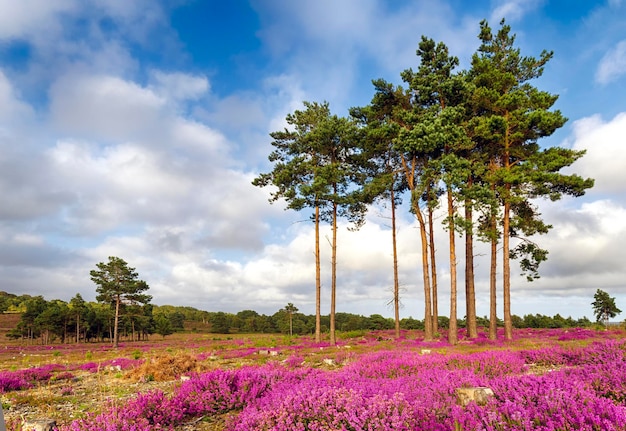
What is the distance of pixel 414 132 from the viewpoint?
2114 centimetres

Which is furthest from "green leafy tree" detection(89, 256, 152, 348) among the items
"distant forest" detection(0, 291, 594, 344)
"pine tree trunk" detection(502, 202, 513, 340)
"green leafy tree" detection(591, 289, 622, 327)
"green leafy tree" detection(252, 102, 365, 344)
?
"green leafy tree" detection(591, 289, 622, 327)

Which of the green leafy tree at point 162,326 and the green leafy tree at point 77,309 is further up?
the green leafy tree at point 77,309

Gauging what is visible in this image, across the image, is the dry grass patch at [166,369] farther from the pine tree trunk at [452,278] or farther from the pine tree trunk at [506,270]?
the pine tree trunk at [506,270]

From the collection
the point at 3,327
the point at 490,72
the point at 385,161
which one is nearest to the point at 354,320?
the point at 385,161

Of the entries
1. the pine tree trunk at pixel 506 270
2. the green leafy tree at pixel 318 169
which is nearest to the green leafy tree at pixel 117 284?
the green leafy tree at pixel 318 169

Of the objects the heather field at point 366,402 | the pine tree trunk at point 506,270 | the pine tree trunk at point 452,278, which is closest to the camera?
the heather field at point 366,402

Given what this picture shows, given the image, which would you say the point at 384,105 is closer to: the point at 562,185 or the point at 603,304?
the point at 562,185

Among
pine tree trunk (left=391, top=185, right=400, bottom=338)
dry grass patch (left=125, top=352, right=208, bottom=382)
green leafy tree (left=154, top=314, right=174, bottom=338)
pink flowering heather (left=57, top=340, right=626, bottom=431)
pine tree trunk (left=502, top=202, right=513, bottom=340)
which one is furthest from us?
green leafy tree (left=154, top=314, right=174, bottom=338)

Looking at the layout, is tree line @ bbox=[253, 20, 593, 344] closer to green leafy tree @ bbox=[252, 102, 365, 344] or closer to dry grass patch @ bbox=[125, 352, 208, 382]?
green leafy tree @ bbox=[252, 102, 365, 344]

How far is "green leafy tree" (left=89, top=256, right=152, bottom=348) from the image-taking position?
47031 millimetres

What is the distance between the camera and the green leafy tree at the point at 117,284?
47.0 meters

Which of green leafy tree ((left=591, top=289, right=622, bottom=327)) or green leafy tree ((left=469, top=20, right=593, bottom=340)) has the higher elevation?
green leafy tree ((left=469, top=20, right=593, bottom=340))

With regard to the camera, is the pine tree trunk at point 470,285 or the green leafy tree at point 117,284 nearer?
the pine tree trunk at point 470,285

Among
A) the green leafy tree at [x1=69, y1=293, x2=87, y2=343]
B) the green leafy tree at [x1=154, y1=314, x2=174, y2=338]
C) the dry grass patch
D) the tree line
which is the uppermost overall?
the tree line
